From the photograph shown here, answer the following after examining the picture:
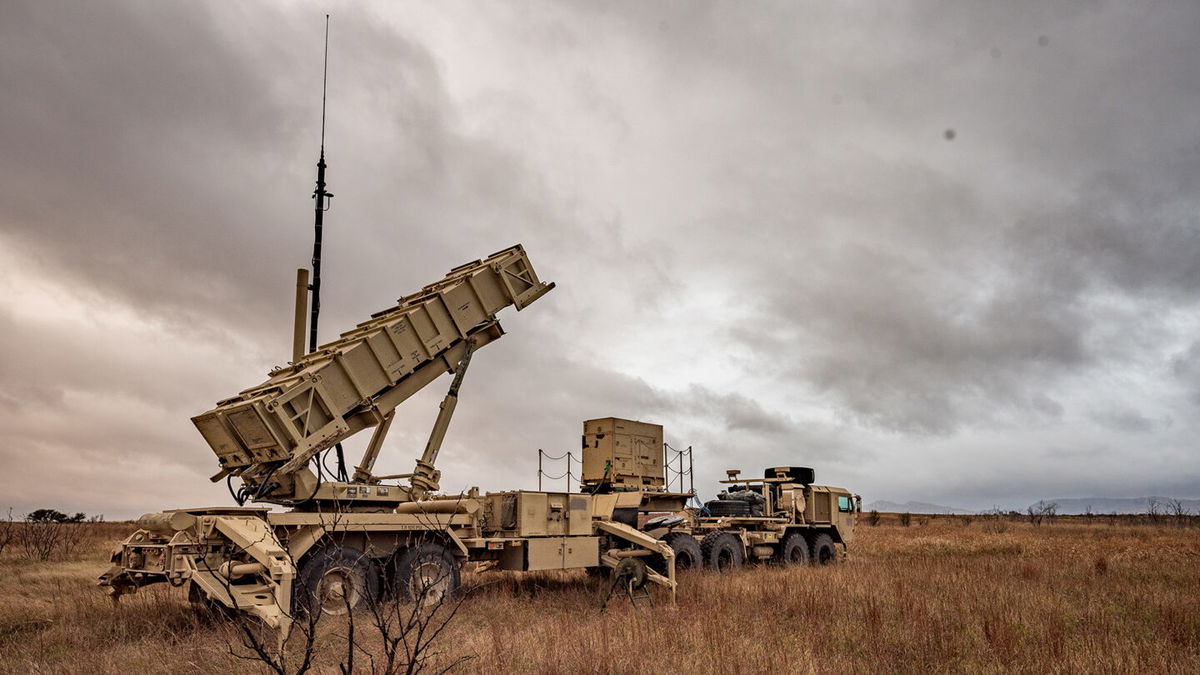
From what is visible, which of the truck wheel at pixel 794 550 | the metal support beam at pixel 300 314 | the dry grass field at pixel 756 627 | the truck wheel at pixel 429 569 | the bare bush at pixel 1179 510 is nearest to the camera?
the dry grass field at pixel 756 627

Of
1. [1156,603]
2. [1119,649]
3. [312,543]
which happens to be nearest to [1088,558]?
[1156,603]

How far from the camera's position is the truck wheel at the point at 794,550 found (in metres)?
18.8

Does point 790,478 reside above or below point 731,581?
above

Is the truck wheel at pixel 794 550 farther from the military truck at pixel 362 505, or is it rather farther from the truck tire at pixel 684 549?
the military truck at pixel 362 505

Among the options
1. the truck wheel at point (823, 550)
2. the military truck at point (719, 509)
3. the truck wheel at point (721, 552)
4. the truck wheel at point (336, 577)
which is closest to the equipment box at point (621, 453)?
the military truck at point (719, 509)

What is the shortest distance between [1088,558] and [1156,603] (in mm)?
7243

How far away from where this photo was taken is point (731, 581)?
13.9 metres

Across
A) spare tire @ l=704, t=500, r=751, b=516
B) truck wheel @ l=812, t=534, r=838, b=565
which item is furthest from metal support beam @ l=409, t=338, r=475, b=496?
truck wheel @ l=812, t=534, r=838, b=565

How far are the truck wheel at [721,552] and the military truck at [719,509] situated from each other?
2 cm

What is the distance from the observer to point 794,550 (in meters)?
19.0

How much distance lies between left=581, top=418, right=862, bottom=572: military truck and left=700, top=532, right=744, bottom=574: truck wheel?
0.02m

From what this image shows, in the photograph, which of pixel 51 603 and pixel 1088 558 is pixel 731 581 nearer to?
pixel 1088 558

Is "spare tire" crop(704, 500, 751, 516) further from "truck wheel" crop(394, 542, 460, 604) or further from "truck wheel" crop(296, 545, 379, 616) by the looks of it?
"truck wheel" crop(296, 545, 379, 616)

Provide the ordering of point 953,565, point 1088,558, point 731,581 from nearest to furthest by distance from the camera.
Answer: point 731,581
point 953,565
point 1088,558
